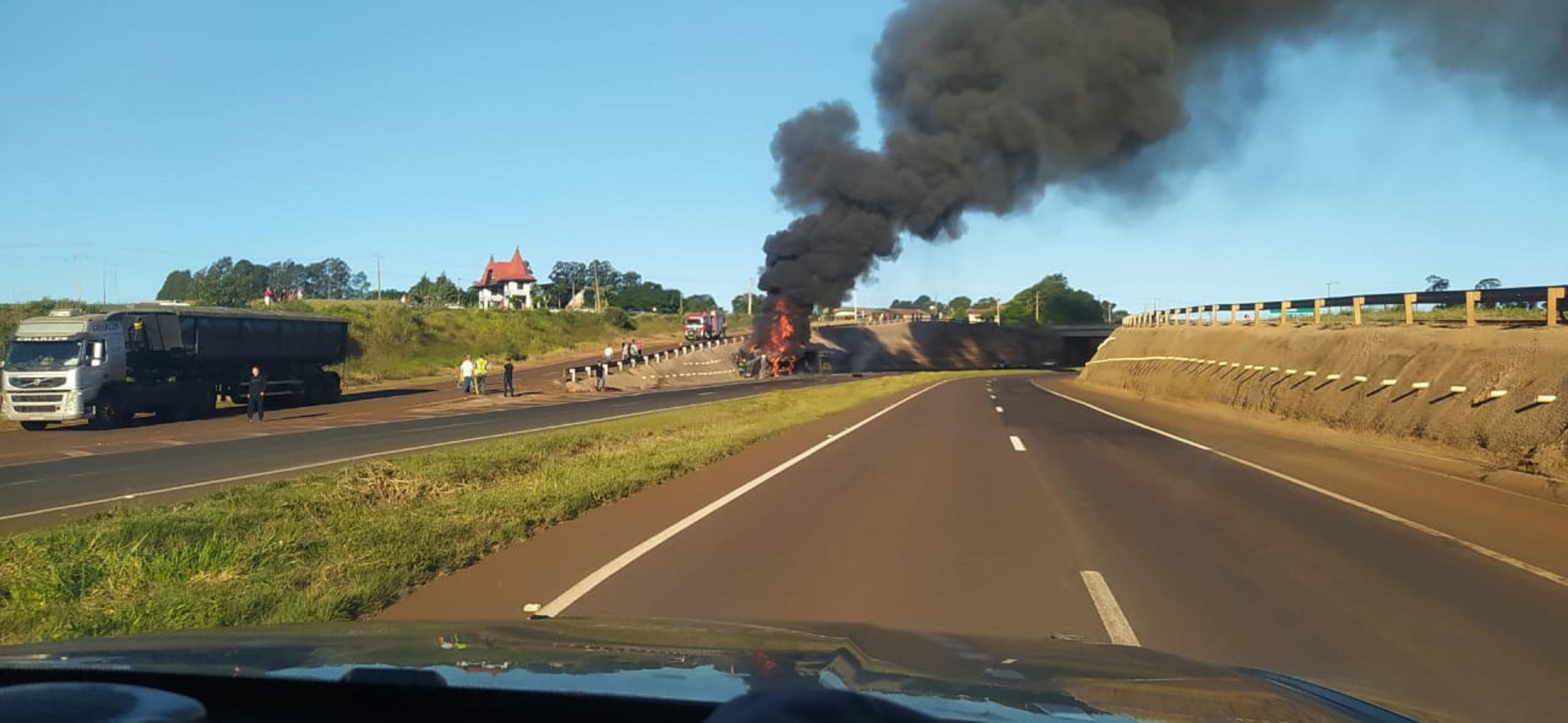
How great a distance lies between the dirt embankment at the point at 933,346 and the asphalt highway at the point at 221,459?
3821cm

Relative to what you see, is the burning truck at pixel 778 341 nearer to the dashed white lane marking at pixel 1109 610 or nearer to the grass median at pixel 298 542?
the grass median at pixel 298 542

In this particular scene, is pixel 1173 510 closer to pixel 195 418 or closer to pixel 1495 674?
pixel 1495 674

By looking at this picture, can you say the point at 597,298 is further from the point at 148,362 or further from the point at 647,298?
the point at 148,362

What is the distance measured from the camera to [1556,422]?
14500mm

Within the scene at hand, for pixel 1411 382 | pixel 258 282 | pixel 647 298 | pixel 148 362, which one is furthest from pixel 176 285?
pixel 1411 382

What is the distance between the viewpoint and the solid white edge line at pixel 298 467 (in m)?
13.3

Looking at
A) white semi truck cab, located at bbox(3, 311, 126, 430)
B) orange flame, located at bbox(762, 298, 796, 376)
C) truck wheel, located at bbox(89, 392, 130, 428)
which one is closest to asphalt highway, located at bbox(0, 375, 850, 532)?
white semi truck cab, located at bbox(3, 311, 126, 430)

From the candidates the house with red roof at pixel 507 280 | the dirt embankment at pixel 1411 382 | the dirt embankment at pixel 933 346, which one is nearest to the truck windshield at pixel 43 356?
the dirt embankment at pixel 1411 382

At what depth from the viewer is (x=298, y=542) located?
29.8ft

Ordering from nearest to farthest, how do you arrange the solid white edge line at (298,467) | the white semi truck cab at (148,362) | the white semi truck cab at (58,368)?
the solid white edge line at (298,467) < the white semi truck cab at (58,368) < the white semi truck cab at (148,362)

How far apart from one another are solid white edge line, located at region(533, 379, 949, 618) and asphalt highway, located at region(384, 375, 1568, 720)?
0.04 metres

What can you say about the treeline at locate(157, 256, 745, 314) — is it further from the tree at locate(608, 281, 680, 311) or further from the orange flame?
the orange flame

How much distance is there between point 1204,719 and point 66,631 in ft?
19.3

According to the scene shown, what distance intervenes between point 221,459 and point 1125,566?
16.7 m
